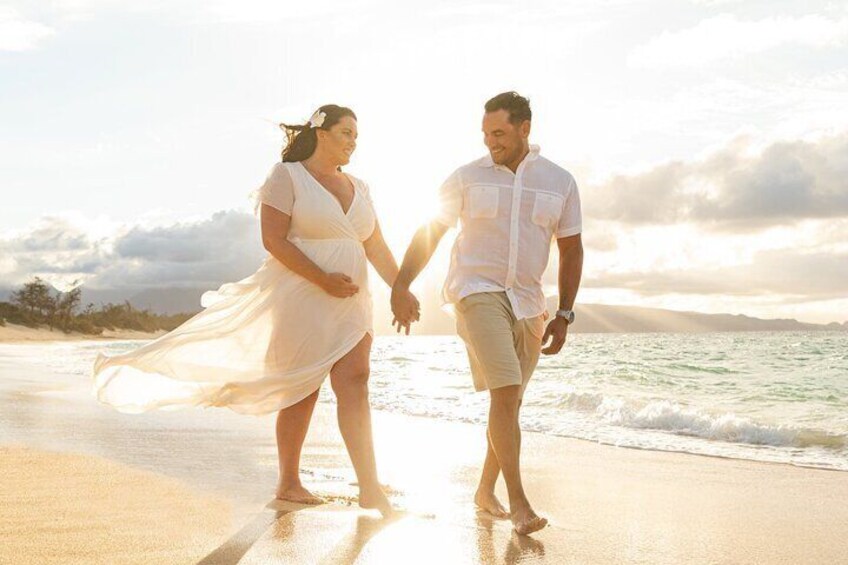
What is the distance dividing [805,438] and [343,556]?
8285mm

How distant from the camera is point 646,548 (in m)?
4.27

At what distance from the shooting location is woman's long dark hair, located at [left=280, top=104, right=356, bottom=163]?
5125mm

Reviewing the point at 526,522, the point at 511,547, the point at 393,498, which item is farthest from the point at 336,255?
the point at 511,547

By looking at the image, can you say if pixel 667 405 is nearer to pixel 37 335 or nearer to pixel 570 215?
pixel 570 215

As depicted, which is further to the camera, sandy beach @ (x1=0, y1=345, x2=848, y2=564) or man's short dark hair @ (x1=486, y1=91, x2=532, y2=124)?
man's short dark hair @ (x1=486, y1=91, x2=532, y2=124)

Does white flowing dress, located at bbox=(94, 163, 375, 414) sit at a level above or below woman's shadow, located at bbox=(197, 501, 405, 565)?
above

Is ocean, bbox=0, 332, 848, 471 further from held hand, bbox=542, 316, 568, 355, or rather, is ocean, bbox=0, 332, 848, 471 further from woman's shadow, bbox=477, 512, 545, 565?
woman's shadow, bbox=477, 512, 545, 565

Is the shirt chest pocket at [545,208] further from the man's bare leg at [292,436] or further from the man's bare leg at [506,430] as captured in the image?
the man's bare leg at [292,436]

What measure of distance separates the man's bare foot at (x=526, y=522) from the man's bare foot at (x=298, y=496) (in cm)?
118

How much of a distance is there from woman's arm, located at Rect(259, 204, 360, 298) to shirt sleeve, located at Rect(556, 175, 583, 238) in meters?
1.13

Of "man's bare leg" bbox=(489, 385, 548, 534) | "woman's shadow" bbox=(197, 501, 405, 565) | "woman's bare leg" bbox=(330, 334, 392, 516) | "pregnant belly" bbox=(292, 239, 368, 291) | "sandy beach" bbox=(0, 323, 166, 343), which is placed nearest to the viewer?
"woman's shadow" bbox=(197, 501, 405, 565)

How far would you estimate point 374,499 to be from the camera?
188 inches

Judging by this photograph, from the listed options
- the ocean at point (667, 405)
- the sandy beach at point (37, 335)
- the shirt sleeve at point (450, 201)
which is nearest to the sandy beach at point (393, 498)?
the shirt sleeve at point (450, 201)

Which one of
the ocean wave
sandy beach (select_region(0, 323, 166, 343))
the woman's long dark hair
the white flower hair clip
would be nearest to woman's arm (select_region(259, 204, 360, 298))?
the woman's long dark hair
